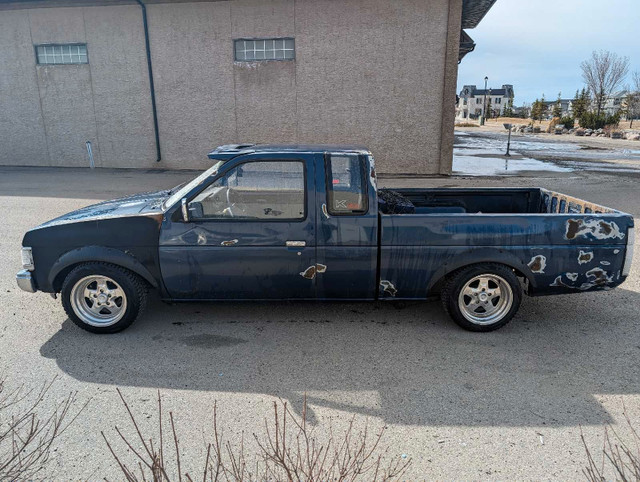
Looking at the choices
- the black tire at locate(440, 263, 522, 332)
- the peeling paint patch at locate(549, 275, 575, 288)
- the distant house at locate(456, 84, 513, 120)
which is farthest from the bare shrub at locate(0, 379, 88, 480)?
the distant house at locate(456, 84, 513, 120)

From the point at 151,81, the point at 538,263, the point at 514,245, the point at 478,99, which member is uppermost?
the point at 478,99

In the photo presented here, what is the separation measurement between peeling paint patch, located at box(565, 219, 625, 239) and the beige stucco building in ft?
39.0

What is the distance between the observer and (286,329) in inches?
182

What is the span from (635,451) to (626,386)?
0.85 m

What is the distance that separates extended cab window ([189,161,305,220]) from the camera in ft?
14.2

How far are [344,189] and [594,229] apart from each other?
2337mm

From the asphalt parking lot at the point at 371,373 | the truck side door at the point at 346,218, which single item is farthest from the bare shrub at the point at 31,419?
the truck side door at the point at 346,218

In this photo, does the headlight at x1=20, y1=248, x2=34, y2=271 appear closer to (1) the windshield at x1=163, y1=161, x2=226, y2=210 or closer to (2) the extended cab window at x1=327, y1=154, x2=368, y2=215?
(1) the windshield at x1=163, y1=161, x2=226, y2=210

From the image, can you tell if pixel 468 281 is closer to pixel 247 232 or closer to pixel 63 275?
pixel 247 232

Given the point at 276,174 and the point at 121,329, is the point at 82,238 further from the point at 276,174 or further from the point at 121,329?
Result: the point at 276,174

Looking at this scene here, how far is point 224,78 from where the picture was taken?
16.4 metres

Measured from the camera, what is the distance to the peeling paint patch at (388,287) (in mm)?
4469

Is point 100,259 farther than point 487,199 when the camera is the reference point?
No

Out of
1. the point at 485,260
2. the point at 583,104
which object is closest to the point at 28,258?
the point at 485,260
